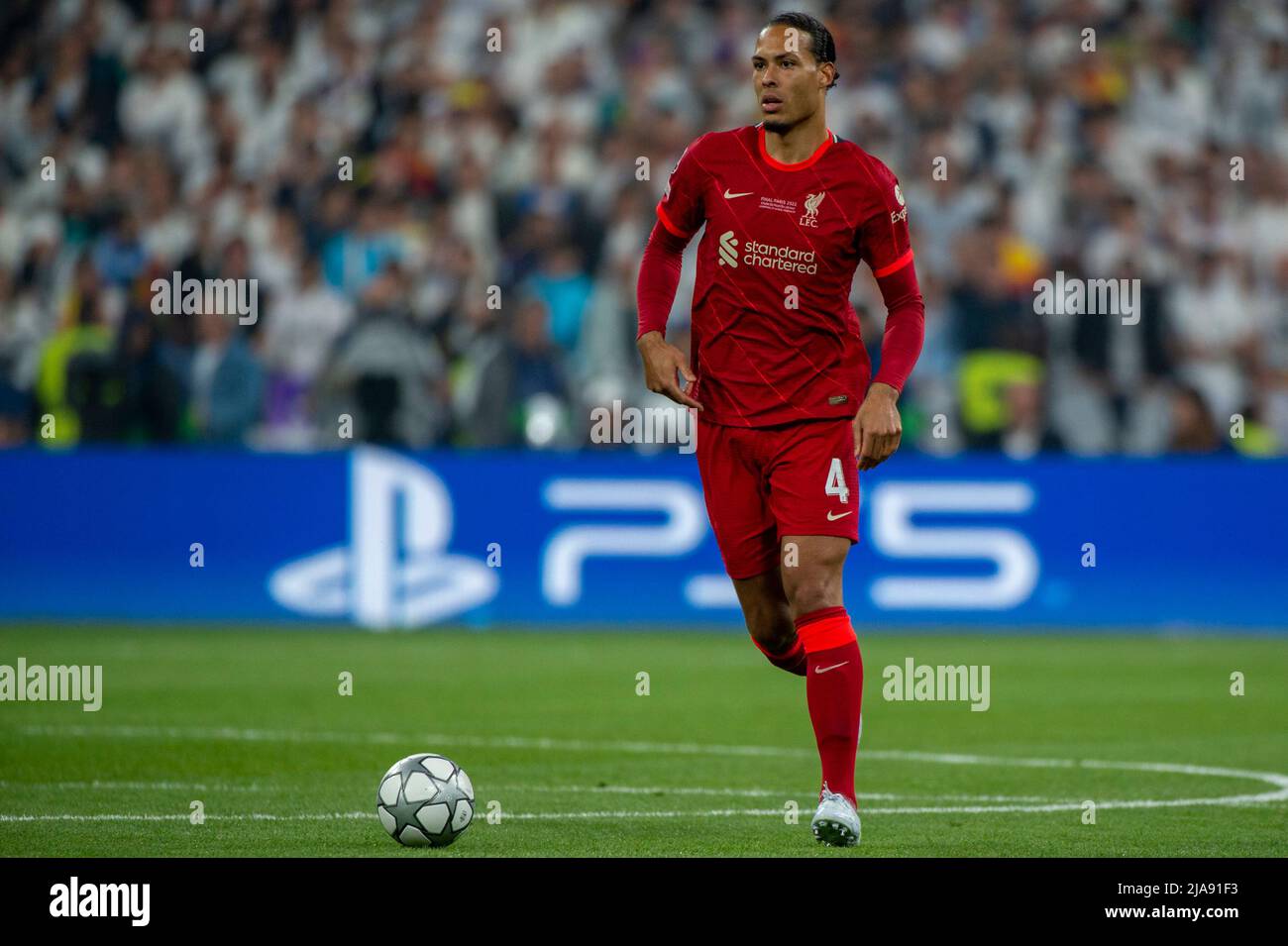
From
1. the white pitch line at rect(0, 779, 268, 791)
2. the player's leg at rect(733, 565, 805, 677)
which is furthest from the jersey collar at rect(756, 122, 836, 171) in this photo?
the white pitch line at rect(0, 779, 268, 791)

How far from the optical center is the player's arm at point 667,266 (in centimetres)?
726

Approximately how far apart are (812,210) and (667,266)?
0.67m

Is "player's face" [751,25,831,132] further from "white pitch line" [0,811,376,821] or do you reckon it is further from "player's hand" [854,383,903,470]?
"white pitch line" [0,811,376,821]

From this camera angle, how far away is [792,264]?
7.21 m

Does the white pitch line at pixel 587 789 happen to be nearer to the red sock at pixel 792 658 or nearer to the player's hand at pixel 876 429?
the red sock at pixel 792 658

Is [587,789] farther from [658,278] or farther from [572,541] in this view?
[572,541]

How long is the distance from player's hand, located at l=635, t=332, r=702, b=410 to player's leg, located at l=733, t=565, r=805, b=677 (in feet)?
2.20

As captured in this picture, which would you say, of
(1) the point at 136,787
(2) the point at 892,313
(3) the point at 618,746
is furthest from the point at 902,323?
(1) the point at 136,787

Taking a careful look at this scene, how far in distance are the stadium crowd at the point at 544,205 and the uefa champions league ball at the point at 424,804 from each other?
29.8 ft

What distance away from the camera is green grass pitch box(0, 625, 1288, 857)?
6926mm
